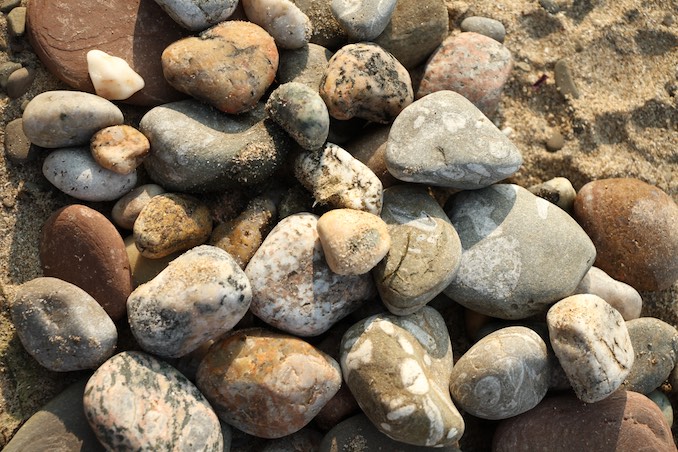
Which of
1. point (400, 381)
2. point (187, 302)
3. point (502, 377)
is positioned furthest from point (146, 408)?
point (502, 377)

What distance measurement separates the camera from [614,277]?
265cm

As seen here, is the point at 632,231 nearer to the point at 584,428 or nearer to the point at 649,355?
the point at 649,355

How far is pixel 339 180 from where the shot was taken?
229 centimetres

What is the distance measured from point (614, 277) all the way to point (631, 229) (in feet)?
Answer: 0.71

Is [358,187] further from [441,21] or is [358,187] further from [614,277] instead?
[614,277]

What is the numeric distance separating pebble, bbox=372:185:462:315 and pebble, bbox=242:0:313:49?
74 centimetres

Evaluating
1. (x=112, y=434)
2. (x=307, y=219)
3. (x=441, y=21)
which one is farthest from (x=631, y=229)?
(x=112, y=434)

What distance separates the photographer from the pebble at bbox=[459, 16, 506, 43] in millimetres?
2775

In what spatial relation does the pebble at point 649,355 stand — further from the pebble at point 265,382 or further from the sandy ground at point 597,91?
the pebble at point 265,382

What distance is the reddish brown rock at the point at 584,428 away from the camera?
2355 millimetres

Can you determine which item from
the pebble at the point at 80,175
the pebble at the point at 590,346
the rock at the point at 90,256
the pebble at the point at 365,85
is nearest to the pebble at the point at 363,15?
the pebble at the point at 365,85

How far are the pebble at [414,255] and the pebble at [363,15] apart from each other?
673mm

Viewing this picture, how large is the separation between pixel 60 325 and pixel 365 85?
1.38 metres

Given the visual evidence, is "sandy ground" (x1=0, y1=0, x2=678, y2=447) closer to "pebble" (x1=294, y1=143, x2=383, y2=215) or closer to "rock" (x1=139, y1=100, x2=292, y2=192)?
"pebble" (x1=294, y1=143, x2=383, y2=215)
